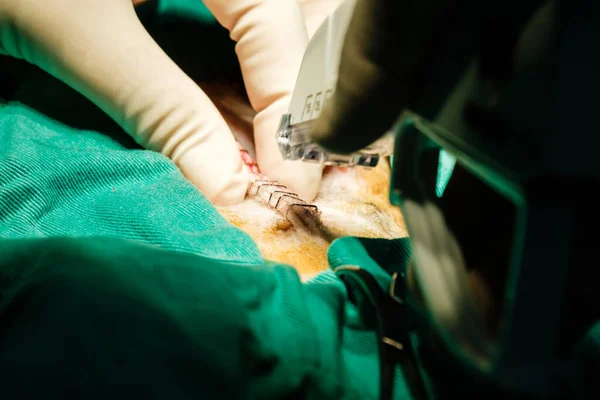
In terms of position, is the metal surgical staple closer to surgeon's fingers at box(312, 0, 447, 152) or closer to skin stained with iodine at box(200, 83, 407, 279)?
skin stained with iodine at box(200, 83, 407, 279)

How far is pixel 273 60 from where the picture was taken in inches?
21.3

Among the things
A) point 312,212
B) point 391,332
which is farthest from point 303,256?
point 391,332

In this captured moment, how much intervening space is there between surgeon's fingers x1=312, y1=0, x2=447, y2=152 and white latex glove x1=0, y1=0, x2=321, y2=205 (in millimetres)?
259

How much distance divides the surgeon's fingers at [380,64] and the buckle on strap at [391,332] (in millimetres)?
92

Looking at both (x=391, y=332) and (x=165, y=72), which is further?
(x=165, y=72)

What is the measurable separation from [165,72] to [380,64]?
1.07 feet

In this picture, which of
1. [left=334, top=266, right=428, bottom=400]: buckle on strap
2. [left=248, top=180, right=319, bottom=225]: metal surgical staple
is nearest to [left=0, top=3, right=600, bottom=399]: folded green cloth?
[left=334, top=266, right=428, bottom=400]: buckle on strap

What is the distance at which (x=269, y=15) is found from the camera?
1.75 ft

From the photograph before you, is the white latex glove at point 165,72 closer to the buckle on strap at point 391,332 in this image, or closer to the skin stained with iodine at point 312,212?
the skin stained with iodine at point 312,212

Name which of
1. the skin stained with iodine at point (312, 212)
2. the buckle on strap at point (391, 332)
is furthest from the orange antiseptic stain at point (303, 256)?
the buckle on strap at point (391, 332)

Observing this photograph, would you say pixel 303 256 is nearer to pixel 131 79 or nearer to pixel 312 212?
pixel 312 212

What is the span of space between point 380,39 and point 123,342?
199 millimetres

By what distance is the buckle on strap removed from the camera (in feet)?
0.83

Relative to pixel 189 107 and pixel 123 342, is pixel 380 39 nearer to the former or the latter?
pixel 123 342
